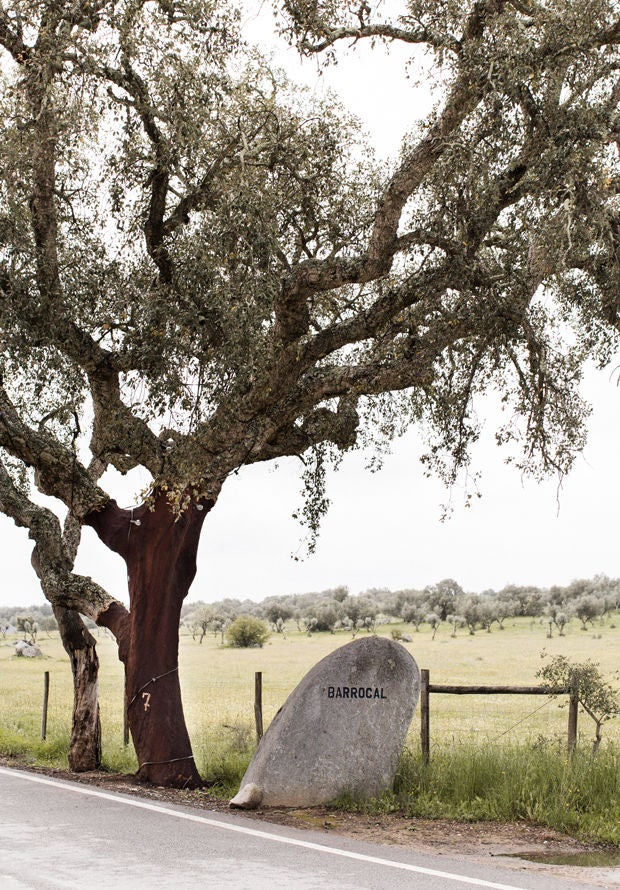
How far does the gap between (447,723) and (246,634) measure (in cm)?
3946

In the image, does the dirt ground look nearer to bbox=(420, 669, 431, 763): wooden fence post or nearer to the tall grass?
the tall grass

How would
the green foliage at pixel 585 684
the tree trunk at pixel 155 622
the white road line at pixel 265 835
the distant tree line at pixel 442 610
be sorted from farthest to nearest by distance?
the distant tree line at pixel 442 610 < the tree trunk at pixel 155 622 < the green foliage at pixel 585 684 < the white road line at pixel 265 835

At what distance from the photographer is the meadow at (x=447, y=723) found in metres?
11.4

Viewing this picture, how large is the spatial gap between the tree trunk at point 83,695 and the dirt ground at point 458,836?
4.63 metres

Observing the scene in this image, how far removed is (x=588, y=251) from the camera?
13.4m

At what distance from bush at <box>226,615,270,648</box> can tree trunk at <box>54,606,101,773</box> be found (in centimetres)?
5101

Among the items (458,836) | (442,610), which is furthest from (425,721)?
(442,610)

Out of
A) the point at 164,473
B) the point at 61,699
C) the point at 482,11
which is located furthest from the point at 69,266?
the point at 61,699

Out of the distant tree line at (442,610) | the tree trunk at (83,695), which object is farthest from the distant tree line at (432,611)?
the tree trunk at (83,695)

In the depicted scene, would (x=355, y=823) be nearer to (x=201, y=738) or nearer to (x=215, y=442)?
(x=215, y=442)

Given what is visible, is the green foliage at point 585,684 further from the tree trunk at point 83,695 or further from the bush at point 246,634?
the bush at point 246,634

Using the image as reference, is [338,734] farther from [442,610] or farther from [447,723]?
[442,610]

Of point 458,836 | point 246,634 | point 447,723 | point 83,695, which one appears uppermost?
point 246,634

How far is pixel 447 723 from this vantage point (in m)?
29.2
